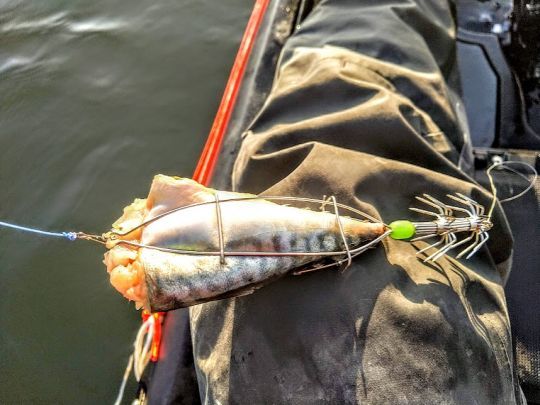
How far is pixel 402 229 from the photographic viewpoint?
1.75 m

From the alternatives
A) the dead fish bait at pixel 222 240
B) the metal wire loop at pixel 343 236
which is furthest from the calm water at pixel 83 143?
the metal wire loop at pixel 343 236

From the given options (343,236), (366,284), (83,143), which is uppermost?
(343,236)

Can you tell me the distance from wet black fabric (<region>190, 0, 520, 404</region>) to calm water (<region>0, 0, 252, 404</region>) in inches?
64.0

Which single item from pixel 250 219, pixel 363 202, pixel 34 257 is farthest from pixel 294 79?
pixel 34 257

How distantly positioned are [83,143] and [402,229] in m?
3.16

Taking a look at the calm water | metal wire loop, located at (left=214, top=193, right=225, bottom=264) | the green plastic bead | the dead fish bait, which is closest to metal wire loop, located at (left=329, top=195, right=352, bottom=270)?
the dead fish bait

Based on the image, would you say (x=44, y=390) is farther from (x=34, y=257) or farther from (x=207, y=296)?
(x=207, y=296)

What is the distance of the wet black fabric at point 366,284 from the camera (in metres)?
1.60

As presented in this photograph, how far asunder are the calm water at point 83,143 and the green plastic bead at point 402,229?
2104 mm

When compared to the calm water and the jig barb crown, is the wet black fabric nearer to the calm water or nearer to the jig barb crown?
the jig barb crown

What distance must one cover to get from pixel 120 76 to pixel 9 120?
0.99 meters

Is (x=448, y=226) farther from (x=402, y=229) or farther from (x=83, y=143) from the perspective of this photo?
(x=83, y=143)

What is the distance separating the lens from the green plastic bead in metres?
1.75

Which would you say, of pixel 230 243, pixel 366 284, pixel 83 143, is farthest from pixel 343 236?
pixel 83 143
